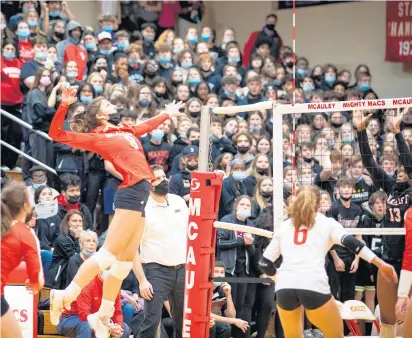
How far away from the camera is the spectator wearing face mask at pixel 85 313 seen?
10.6m

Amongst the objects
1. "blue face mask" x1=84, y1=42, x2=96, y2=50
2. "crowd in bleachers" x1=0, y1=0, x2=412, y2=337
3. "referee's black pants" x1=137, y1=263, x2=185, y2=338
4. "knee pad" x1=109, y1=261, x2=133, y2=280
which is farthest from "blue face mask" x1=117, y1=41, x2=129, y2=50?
"knee pad" x1=109, y1=261, x2=133, y2=280

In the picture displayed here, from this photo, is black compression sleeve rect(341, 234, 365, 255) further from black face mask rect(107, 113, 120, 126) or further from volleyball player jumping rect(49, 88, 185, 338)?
black face mask rect(107, 113, 120, 126)

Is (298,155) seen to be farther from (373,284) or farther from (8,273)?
(8,273)

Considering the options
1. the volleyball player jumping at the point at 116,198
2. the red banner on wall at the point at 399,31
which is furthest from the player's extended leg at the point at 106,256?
the red banner on wall at the point at 399,31

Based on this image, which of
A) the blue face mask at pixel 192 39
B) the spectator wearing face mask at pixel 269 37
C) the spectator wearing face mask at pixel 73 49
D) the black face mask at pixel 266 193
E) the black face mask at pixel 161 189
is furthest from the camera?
the spectator wearing face mask at pixel 269 37

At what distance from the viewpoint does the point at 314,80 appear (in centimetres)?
1955

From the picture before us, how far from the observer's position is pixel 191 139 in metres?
14.4

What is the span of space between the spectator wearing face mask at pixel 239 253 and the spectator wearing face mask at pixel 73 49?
457 cm

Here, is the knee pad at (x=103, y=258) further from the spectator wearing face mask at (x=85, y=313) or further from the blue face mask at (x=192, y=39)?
the blue face mask at (x=192, y=39)

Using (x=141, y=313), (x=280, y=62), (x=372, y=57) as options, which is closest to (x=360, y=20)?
(x=372, y=57)

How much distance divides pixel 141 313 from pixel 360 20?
12.2 m

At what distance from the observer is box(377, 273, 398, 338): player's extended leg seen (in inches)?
381

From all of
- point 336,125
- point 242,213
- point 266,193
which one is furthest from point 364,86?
point 242,213

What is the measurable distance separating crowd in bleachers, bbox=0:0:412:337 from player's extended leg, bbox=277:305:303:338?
2212 mm
